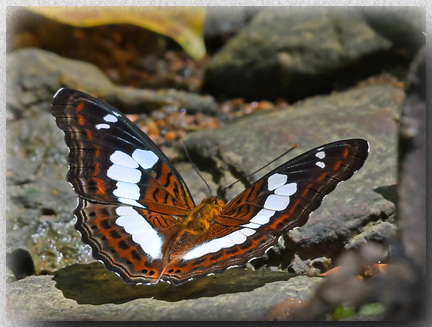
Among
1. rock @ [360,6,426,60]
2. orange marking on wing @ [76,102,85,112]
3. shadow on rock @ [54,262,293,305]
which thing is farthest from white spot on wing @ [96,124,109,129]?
rock @ [360,6,426,60]

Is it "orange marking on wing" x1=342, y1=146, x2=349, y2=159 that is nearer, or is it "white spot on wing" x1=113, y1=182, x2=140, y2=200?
"orange marking on wing" x1=342, y1=146, x2=349, y2=159

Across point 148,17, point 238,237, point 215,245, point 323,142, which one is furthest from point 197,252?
point 148,17

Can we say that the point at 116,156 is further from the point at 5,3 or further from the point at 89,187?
the point at 5,3

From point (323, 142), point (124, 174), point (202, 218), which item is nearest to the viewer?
point (202, 218)

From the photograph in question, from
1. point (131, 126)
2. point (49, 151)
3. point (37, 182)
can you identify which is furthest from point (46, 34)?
point (131, 126)

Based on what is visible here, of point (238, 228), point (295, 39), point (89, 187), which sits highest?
point (295, 39)

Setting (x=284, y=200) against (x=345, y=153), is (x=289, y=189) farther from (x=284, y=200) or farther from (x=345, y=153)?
(x=345, y=153)

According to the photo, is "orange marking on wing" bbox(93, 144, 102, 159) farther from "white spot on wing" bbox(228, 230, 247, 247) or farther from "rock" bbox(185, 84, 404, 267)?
"rock" bbox(185, 84, 404, 267)
